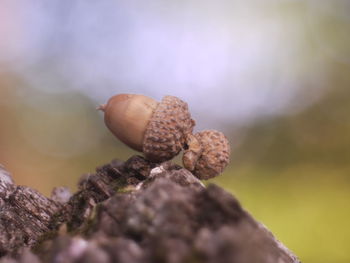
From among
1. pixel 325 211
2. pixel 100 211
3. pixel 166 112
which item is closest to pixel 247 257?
pixel 100 211

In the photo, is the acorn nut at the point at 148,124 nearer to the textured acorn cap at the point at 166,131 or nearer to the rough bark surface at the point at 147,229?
the textured acorn cap at the point at 166,131

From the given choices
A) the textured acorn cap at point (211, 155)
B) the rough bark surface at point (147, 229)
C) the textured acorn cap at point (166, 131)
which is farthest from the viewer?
the textured acorn cap at point (211, 155)

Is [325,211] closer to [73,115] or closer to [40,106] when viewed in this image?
[73,115]

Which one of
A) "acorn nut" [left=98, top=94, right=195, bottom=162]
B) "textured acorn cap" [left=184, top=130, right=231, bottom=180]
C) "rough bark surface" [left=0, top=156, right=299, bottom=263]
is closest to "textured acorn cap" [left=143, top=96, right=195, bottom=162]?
"acorn nut" [left=98, top=94, right=195, bottom=162]

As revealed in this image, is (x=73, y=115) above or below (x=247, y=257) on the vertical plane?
above

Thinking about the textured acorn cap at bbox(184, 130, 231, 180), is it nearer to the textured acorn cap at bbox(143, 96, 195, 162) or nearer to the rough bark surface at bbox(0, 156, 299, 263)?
the textured acorn cap at bbox(143, 96, 195, 162)

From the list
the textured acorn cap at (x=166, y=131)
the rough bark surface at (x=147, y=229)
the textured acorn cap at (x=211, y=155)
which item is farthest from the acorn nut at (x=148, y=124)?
the rough bark surface at (x=147, y=229)
